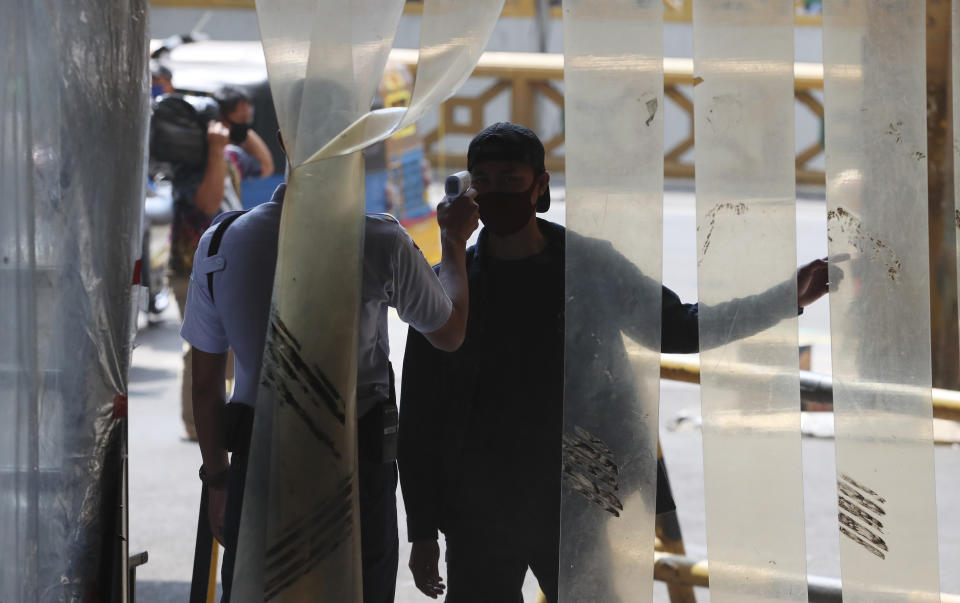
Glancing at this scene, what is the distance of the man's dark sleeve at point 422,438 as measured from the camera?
197cm

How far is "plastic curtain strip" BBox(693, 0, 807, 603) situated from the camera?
1.66m

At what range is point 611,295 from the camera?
174 cm

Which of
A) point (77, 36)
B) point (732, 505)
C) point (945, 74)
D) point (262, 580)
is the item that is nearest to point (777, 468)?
point (732, 505)

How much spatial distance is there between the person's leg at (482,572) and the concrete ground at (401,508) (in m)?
0.82

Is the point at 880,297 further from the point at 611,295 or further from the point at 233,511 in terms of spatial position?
the point at 233,511

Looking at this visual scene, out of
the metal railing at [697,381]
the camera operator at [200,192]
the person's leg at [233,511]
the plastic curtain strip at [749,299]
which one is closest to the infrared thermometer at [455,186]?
the plastic curtain strip at [749,299]

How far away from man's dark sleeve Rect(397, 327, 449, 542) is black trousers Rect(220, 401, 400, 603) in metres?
0.07

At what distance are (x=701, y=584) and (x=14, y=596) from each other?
127 centimetres

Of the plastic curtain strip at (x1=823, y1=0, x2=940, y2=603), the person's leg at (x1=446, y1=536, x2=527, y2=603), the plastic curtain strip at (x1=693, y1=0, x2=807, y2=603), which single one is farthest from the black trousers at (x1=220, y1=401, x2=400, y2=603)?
the plastic curtain strip at (x1=823, y1=0, x2=940, y2=603)

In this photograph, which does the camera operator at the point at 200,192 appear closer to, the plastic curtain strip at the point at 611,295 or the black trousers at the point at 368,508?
the black trousers at the point at 368,508

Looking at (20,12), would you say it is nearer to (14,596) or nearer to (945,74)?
(14,596)

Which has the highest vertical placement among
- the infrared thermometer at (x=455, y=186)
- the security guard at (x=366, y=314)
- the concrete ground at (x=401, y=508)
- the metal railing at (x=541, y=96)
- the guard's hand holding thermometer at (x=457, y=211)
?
the metal railing at (x=541, y=96)

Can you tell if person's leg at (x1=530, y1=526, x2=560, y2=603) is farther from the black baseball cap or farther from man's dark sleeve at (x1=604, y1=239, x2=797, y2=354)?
the black baseball cap

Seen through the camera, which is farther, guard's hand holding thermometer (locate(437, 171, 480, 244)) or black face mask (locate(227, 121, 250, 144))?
black face mask (locate(227, 121, 250, 144))
